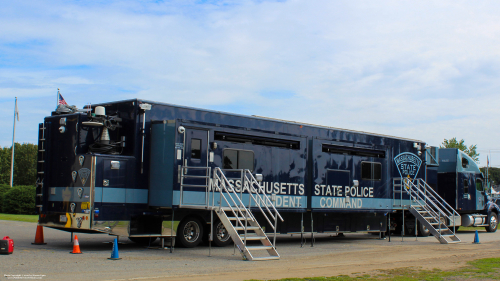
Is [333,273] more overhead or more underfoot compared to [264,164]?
more underfoot

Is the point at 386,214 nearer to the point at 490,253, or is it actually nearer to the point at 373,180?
the point at 373,180

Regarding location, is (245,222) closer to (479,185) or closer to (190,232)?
(190,232)

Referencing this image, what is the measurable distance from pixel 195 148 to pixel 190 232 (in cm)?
255

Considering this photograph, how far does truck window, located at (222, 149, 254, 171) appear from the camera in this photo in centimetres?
1548

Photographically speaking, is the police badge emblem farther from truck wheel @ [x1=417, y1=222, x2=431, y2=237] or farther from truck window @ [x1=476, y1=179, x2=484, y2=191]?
truck window @ [x1=476, y1=179, x2=484, y2=191]

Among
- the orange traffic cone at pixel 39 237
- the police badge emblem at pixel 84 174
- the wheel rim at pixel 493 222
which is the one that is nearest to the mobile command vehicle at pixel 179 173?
the police badge emblem at pixel 84 174

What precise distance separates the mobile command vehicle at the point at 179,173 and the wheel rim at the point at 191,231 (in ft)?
0.10

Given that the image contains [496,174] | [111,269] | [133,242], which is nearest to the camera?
[111,269]

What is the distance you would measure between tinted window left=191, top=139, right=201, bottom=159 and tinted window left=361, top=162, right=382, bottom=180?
23.9ft

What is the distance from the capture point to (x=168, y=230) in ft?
47.7

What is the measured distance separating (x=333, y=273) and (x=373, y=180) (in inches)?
372

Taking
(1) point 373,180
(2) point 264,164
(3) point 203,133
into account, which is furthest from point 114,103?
(1) point 373,180

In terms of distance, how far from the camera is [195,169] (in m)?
14.7

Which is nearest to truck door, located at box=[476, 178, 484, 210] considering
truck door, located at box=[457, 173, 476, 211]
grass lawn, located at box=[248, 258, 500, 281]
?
truck door, located at box=[457, 173, 476, 211]
